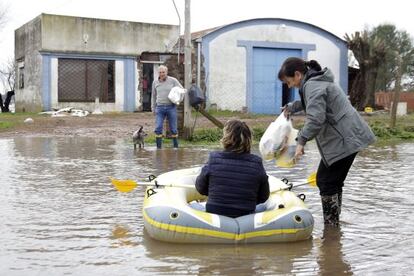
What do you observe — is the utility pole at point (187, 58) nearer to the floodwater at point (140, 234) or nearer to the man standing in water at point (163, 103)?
the man standing in water at point (163, 103)

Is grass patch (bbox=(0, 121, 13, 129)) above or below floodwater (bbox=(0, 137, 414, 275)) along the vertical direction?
above

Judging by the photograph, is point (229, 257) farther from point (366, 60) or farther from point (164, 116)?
point (366, 60)

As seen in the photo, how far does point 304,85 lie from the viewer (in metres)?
5.69

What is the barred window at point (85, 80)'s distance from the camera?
2797cm

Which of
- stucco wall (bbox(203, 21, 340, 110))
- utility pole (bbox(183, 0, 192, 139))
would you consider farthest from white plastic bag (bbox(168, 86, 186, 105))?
stucco wall (bbox(203, 21, 340, 110))

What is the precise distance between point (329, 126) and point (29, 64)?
25661 mm

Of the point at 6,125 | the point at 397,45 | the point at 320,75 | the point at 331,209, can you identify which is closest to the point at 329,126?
the point at 320,75

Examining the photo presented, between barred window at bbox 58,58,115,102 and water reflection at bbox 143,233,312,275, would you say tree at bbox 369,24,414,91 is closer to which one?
barred window at bbox 58,58,115,102

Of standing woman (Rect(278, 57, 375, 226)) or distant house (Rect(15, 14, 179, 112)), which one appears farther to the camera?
distant house (Rect(15, 14, 179, 112))

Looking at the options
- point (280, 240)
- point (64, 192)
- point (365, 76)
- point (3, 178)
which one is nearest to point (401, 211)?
point (280, 240)

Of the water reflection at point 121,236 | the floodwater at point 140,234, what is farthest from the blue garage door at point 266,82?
the water reflection at point 121,236

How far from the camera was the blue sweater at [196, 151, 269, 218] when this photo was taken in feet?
17.2

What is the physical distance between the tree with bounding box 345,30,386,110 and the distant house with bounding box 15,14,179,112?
822cm

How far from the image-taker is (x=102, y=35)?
2833 centimetres
